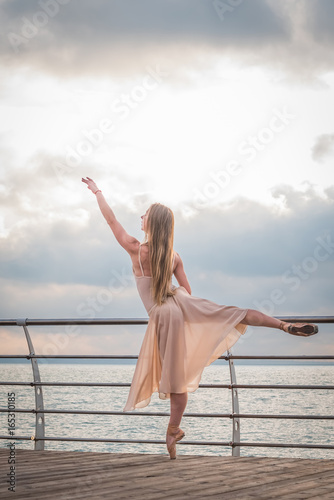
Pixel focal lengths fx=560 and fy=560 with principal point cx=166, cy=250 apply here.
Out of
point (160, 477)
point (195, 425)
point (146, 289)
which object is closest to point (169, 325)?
point (146, 289)

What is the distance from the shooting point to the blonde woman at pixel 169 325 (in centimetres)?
400

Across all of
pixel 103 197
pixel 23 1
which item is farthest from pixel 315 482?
pixel 23 1

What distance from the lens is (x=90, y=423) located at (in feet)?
165

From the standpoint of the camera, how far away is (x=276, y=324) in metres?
3.85

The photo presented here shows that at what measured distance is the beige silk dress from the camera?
3.99 metres

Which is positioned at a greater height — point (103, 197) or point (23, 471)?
point (103, 197)

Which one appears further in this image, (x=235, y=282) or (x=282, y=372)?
(x=282, y=372)

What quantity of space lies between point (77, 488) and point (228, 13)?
195 inches

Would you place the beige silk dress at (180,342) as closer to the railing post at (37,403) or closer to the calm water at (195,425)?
the railing post at (37,403)

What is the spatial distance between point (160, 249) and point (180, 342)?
685 millimetres

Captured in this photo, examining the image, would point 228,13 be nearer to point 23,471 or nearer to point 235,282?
point 23,471

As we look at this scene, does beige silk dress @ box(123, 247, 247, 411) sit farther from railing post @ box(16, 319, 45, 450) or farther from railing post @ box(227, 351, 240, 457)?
railing post @ box(16, 319, 45, 450)

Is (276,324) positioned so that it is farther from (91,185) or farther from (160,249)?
(91,185)

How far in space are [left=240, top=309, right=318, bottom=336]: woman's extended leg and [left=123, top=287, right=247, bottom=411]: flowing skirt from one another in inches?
2.0
